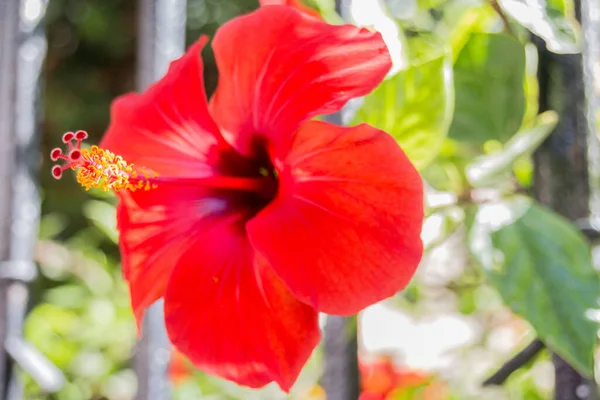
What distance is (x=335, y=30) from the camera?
356mm

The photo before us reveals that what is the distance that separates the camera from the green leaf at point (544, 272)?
0.36 metres

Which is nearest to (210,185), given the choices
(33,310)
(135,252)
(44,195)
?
(135,252)

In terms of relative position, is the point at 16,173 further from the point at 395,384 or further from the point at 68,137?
the point at 395,384

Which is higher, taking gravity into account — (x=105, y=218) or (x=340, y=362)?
(x=340, y=362)

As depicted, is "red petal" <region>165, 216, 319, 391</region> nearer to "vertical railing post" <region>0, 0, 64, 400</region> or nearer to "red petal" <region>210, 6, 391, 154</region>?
"red petal" <region>210, 6, 391, 154</region>

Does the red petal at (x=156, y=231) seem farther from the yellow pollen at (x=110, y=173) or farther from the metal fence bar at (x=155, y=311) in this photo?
the metal fence bar at (x=155, y=311)

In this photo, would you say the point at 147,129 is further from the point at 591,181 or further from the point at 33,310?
the point at 33,310

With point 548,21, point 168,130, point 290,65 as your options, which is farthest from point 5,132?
point 548,21

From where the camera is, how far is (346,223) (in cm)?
35

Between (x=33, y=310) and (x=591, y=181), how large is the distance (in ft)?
4.17

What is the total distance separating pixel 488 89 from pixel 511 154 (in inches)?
2.7

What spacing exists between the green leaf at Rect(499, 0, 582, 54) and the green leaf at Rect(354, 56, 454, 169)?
0.05 metres

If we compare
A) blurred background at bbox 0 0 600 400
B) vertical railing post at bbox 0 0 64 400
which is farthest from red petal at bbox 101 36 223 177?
vertical railing post at bbox 0 0 64 400

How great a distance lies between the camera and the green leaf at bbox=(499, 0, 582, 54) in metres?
0.35
